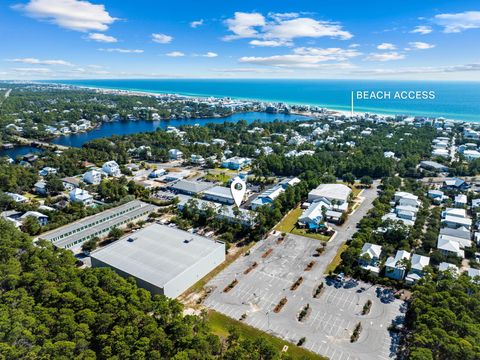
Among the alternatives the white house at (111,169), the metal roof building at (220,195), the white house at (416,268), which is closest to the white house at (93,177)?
the white house at (111,169)

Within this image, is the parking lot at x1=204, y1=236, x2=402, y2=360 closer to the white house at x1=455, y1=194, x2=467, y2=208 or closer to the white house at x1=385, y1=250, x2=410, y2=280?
the white house at x1=385, y1=250, x2=410, y2=280

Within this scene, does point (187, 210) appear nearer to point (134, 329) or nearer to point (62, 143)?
point (134, 329)

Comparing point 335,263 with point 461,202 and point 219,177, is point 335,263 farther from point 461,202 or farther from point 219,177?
point 219,177

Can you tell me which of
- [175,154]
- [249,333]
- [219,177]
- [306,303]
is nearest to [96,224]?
[249,333]

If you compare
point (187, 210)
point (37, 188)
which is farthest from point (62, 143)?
point (187, 210)

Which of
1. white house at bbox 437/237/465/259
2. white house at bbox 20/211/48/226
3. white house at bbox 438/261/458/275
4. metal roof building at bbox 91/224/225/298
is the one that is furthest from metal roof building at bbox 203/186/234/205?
white house at bbox 438/261/458/275
